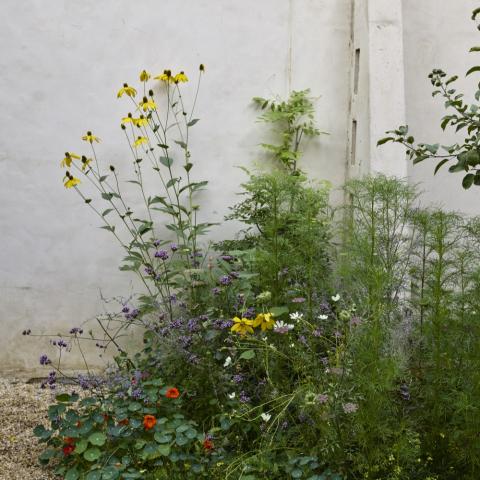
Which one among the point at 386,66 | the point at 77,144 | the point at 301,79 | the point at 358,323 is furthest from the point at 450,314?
the point at 77,144

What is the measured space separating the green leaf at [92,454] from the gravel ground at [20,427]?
14.4 inches

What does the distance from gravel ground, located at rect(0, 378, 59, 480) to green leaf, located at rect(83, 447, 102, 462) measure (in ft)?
1.20

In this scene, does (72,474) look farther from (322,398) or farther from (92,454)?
(322,398)

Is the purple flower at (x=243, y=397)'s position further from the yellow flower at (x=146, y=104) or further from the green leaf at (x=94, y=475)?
the yellow flower at (x=146, y=104)

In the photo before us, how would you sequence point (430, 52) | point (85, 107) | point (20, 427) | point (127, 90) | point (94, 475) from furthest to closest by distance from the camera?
1. point (430, 52)
2. point (85, 107)
3. point (127, 90)
4. point (20, 427)
5. point (94, 475)

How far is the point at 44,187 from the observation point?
15.7 feet

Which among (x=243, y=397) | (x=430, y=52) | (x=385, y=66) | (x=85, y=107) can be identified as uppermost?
(x=430, y=52)

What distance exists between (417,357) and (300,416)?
654 millimetres

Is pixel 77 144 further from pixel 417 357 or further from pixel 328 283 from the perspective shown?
pixel 417 357

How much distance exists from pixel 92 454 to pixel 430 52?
3782 mm

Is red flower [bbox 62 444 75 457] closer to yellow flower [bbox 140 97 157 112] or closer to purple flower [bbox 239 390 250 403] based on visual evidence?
purple flower [bbox 239 390 250 403]

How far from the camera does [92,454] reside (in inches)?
117

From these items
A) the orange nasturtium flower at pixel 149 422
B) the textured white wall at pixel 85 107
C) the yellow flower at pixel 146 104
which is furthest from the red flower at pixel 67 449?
the yellow flower at pixel 146 104

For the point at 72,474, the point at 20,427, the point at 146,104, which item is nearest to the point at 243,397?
the point at 72,474
